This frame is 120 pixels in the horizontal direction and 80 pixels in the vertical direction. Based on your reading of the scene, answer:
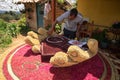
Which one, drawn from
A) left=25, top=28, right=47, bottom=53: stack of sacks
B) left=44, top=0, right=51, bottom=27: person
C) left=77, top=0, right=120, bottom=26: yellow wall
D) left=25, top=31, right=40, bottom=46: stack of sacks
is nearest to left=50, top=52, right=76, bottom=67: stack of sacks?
left=25, top=28, right=47, bottom=53: stack of sacks

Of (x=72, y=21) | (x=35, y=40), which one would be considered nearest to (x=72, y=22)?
(x=72, y=21)

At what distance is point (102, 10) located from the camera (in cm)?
794

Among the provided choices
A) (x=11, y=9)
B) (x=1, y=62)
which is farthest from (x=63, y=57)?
Answer: (x=11, y=9)

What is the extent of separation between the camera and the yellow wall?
7477mm

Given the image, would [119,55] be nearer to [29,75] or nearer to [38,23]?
[29,75]

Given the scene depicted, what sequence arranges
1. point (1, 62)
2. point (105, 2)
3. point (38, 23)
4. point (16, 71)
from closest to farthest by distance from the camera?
point (16, 71), point (1, 62), point (105, 2), point (38, 23)

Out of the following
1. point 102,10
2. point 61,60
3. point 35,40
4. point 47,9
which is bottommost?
point 61,60

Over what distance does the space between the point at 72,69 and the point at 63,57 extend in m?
0.32

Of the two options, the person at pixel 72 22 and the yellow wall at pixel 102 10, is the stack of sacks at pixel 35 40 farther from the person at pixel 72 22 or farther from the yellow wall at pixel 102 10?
the yellow wall at pixel 102 10

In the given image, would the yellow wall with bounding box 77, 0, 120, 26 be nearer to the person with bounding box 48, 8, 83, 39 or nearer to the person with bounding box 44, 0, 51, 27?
the person with bounding box 44, 0, 51, 27

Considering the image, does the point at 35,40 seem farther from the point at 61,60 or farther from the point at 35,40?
the point at 61,60

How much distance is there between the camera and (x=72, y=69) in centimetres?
289

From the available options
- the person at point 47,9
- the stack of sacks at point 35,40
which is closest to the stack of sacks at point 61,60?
the stack of sacks at point 35,40

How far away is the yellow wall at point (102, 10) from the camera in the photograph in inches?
294
